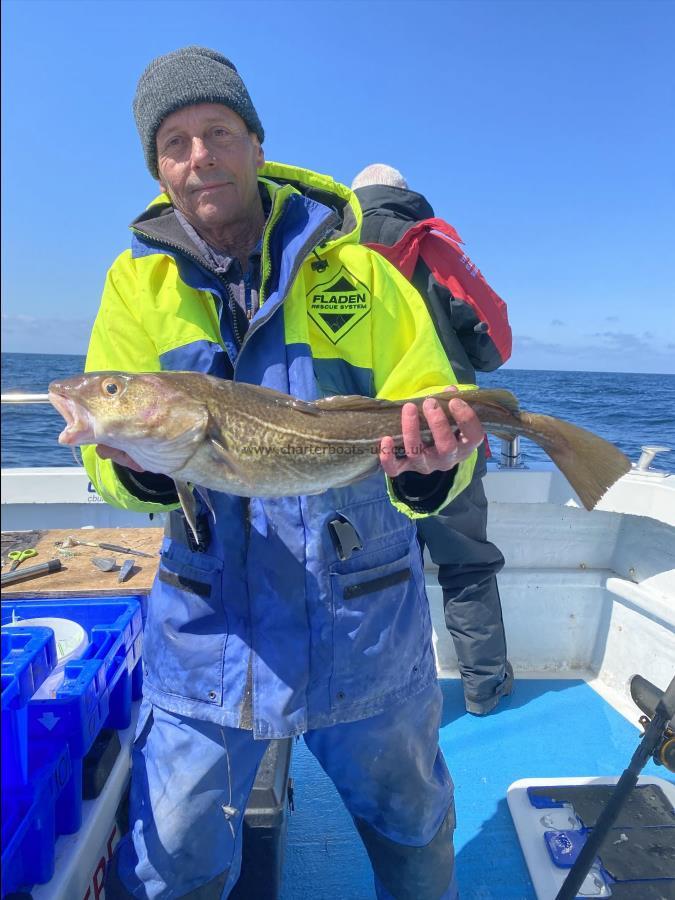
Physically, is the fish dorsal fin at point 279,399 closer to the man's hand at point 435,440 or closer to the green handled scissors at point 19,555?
the man's hand at point 435,440

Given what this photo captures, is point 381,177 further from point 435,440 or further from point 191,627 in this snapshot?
point 191,627

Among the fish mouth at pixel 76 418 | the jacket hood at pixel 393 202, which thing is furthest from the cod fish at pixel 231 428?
the jacket hood at pixel 393 202

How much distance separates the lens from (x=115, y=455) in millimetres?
2406

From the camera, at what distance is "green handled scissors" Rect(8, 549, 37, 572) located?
3943 millimetres

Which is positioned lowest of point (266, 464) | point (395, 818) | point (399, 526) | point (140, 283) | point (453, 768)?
point (453, 768)

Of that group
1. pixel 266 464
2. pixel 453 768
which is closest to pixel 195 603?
pixel 266 464

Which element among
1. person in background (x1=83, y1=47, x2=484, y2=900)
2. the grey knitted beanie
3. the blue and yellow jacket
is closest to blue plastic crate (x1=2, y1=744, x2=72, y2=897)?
person in background (x1=83, y1=47, x2=484, y2=900)

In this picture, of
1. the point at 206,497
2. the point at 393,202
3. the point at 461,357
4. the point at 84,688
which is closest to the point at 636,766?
the point at 206,497

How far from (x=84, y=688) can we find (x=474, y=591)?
3028 millimetres

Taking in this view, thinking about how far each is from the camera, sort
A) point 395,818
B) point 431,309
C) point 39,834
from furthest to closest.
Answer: point 431,309 < point 395,818 < point 39,834

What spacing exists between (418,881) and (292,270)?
259 centimetres

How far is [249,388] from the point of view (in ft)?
7.74

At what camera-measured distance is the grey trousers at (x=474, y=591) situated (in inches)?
183

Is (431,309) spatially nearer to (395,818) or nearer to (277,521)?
(277,521)
